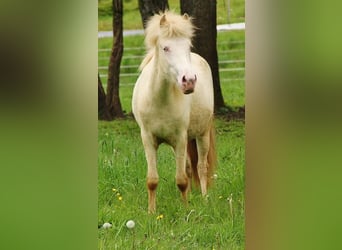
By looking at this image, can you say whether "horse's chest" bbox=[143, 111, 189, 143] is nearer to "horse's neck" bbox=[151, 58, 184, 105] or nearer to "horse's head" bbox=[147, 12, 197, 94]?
"horse's neck" bbox=[151, 58, 184, 105]

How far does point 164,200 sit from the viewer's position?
3512mm

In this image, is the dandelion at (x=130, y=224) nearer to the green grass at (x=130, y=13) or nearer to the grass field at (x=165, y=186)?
the grass field at (x=165, y=186)

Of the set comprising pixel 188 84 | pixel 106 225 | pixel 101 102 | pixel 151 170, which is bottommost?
pixel 106 225

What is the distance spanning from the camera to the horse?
332 cm

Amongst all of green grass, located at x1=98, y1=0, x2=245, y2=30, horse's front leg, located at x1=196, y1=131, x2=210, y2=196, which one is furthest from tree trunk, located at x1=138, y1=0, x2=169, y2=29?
horse's front leg, located at x1=196, y1=131, x2=210, y2=196

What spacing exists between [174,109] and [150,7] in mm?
542

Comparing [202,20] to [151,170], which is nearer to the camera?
[202,20]

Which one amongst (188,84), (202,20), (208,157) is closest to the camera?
(188,84)

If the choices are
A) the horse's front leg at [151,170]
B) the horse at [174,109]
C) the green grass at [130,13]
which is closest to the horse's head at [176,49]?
the horse at [174,109]

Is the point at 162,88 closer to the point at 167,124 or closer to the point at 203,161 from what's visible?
the point at 167,124

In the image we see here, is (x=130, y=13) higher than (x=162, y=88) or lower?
higher

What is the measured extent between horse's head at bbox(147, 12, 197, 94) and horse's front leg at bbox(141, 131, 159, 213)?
37cm

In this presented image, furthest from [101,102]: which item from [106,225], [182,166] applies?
[106,225]
